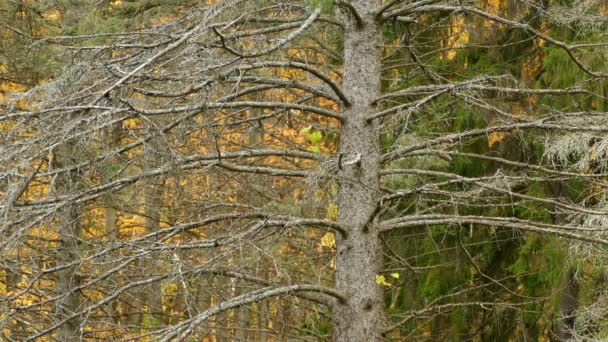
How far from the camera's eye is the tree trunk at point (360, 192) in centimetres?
725

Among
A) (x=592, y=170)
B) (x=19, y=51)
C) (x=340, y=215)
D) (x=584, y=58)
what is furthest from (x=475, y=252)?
(x=19, y=51)

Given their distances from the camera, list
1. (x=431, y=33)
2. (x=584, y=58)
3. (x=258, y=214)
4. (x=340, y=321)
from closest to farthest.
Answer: (x=258, y=214) → (x=340, y=321) → (x=584, y=58) → (x=431, y=33)

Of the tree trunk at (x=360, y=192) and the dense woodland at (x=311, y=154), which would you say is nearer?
the dense woodland at (x=311, y=154)

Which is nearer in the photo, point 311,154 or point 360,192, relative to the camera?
point 360,192

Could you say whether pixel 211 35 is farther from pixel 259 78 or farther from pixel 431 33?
pixel 431 33

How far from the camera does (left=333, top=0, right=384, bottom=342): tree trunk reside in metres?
7.25

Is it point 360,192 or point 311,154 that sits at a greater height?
point 311,154

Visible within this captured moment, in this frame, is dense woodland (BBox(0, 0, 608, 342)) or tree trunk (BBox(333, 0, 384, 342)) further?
tree trunk (BBox(333, 0, 384, 342))

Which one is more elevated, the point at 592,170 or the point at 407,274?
the point at 592,170

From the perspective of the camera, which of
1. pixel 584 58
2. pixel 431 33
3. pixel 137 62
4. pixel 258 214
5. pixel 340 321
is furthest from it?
pixel 431 33

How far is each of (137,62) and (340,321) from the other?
2712 mm

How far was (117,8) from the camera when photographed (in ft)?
35.9

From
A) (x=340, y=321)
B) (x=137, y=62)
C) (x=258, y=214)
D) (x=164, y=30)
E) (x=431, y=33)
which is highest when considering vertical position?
(x=431, y=33)

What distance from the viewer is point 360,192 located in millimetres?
7367
